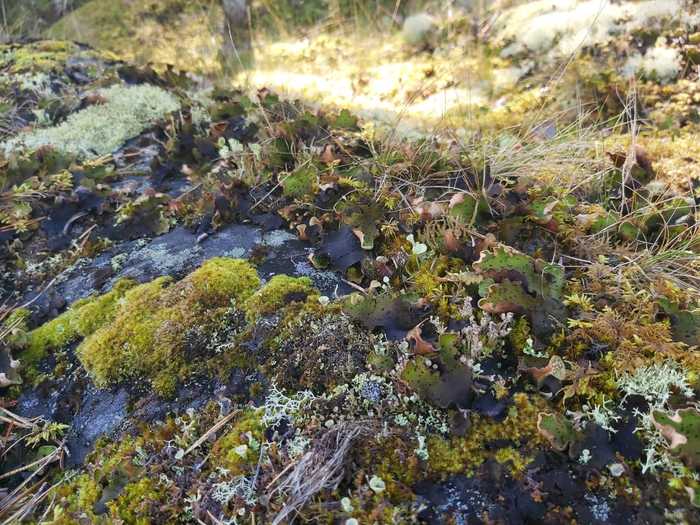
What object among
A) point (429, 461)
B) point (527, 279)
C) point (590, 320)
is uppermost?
point (527, 279)

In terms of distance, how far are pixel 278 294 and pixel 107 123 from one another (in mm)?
3636

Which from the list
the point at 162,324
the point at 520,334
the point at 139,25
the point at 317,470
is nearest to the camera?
the point at 317,470

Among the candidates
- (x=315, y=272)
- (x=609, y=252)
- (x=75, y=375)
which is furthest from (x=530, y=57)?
(x=75, y=375)

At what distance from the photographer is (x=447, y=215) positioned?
2.78 metres

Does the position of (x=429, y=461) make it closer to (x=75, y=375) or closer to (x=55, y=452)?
(x=55, y=452)

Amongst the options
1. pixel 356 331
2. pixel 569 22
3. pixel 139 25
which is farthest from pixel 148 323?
pixel 139 25

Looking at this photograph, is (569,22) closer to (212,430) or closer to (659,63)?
(659,63)

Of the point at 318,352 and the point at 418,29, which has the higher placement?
the point at 418,29

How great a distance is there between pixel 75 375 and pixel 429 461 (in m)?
1.90

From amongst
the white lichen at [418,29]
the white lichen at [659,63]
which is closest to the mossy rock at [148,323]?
the white lichen at [659,63]

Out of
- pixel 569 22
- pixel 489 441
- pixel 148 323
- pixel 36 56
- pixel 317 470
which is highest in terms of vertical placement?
pixel 36 56

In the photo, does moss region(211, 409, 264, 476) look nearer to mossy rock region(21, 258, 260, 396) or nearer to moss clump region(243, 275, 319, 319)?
mossy rock region(21, 258, 260, 396)

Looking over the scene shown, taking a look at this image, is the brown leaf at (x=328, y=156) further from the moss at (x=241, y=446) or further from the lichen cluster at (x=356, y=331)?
the moss at (x=241, y=446)

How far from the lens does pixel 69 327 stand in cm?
285
